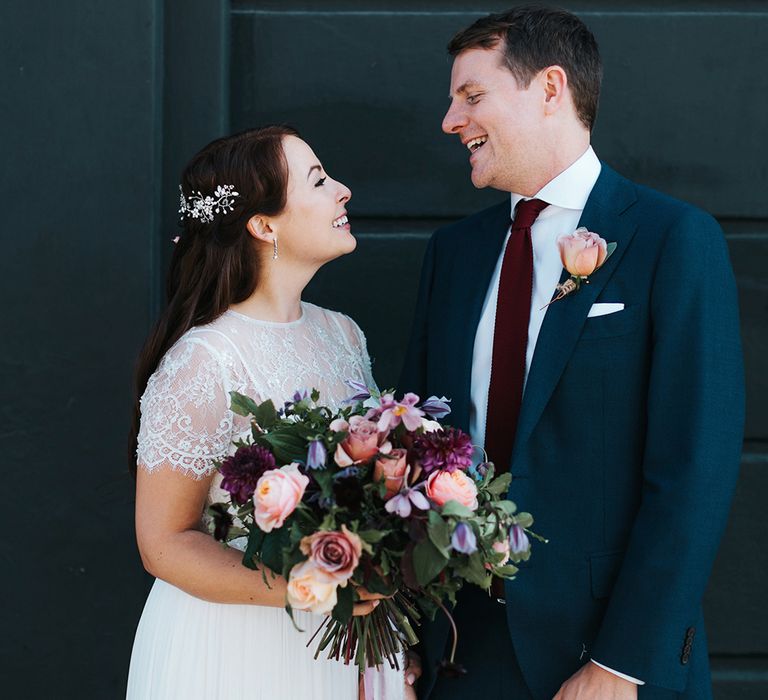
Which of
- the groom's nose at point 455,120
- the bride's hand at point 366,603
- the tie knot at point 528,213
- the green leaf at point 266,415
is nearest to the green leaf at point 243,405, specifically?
the green leaf at point 266,415

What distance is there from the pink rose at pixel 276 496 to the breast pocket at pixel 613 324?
2.65 feet

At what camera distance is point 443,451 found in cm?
208

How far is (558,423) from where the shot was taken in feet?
8.01

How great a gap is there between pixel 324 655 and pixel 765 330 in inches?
74.8

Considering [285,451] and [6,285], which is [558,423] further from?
[6,285]

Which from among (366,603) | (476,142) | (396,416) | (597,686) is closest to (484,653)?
(597,686)

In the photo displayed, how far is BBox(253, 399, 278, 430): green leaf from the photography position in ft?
7.28

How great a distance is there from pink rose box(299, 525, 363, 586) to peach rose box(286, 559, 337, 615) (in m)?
0.01

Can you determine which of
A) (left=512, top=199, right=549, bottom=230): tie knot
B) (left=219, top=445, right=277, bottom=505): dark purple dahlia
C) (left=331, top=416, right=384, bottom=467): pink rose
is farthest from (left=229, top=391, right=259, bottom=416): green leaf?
(left=512, top=199, right=549, bottom=230): tie knot

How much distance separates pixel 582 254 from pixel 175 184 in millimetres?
1654

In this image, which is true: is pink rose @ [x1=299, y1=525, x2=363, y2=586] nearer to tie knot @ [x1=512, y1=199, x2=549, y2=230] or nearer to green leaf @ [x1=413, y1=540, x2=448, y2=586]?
green leaf @ [x1=413, y1=540, x2=448, y2=586]

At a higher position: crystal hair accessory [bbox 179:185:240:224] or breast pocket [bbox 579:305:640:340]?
crystal hair accessory [bbox 179:185:240:224]

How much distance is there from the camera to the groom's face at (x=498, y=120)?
8.87 feet

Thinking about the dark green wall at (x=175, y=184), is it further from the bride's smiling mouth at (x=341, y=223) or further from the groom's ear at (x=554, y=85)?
the groom's ear at (x=554, y=85)
